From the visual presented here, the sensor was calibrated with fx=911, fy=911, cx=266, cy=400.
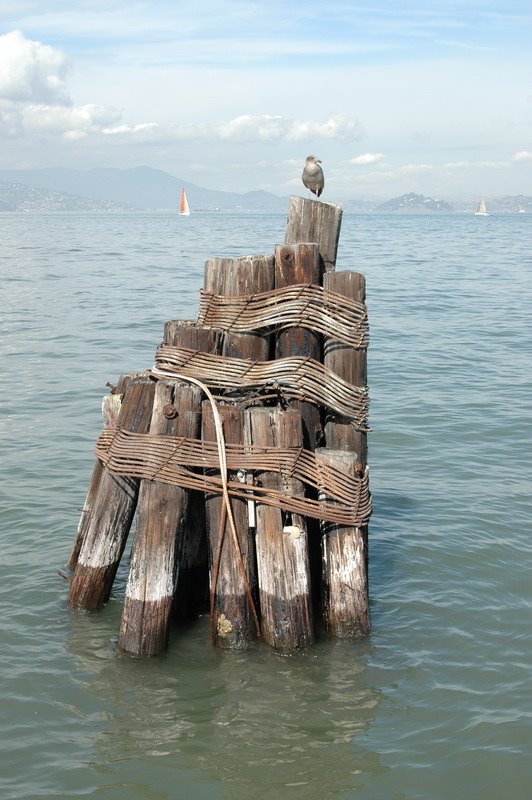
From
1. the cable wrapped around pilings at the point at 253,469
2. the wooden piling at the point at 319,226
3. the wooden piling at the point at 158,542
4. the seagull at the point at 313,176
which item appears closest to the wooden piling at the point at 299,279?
the wooden piling at the point at 319,226

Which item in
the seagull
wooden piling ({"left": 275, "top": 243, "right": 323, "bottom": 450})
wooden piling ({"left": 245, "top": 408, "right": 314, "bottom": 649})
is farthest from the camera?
the seagull

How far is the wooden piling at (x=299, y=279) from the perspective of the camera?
7.52m

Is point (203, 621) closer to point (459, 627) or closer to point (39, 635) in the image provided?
point (39, 635)

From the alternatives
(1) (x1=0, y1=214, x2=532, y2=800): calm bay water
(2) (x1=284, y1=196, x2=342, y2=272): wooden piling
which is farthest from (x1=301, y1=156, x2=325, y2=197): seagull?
(1) (x1=0, y1=214, x2=532, y2=800): calm bay water

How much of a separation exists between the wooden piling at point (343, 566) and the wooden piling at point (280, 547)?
0.27 meters

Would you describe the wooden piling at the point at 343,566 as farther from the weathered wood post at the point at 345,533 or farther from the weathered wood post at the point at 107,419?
the weathered wood post at the point at 107,419

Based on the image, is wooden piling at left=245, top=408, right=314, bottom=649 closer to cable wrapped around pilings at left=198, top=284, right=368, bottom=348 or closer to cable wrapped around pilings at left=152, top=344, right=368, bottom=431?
cable wrapped around pilings at left=152, top=344, right=368, bottom=431

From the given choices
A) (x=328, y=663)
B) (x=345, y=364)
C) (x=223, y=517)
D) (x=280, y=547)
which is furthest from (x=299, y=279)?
(x=328, y=663)

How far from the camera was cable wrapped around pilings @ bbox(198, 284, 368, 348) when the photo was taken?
7.47 meters

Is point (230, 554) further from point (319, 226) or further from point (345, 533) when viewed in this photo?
point (319, 226)

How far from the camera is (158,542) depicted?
6863 millimetres

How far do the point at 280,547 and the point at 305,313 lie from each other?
195 cm

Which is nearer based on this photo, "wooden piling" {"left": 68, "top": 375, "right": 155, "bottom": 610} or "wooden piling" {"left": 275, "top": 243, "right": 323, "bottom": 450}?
"wooden piling" {"left": 68, "top": 375, "right": 155, "bottom": 610}

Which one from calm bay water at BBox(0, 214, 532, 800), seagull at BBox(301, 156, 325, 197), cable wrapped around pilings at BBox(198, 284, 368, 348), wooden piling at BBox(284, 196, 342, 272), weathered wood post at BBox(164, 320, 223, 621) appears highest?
seagull at BBox(301, 156, 325, 197)
